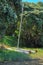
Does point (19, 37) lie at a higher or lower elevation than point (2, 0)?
lower

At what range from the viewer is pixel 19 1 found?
20766mm

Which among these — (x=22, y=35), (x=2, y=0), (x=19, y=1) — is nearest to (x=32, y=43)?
(x=22, y=35)

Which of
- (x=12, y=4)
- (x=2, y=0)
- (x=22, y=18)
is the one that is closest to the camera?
(x=2, y=0)

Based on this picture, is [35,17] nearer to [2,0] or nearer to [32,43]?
[32,43]

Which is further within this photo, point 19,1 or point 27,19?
point 27,19

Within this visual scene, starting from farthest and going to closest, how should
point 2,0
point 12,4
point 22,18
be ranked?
point 22,18
point 12,4
point 2,0

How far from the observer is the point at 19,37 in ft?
139

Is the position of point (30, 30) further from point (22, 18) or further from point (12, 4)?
point (12, 4)

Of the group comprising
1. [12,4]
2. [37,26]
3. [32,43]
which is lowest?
[32,43]

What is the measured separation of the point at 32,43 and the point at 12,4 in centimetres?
2308

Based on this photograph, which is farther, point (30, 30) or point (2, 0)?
point (30, 30)

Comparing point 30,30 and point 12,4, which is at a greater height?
point 12,4

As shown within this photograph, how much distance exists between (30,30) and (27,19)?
69.1 inches

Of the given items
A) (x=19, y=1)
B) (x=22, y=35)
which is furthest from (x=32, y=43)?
(x=19, y=1)
